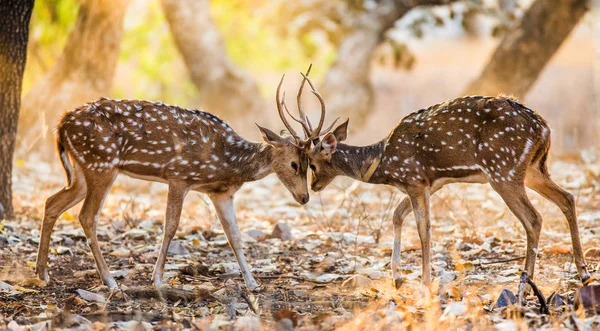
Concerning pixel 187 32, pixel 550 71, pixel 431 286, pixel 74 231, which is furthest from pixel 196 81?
pixel 550 71

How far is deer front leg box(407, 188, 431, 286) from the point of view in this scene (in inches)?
280

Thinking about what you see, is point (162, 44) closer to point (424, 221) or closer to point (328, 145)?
point (328, 145)

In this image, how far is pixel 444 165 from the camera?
728 centimetres

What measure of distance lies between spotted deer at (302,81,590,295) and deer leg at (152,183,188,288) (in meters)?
1.62

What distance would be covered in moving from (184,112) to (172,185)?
808mm

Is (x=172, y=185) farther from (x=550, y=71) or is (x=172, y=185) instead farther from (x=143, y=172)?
(x=550, y=71)

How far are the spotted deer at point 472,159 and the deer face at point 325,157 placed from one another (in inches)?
3.4

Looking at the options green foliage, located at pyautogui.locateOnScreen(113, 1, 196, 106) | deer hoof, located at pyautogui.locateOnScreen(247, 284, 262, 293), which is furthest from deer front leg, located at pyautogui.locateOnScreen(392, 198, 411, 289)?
green foliage, located at pyautogui.locateOnScreen(113, 1, 196, 106)

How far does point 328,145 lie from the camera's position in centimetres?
801

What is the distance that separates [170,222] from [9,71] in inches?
116

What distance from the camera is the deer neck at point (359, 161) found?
7.87 metres

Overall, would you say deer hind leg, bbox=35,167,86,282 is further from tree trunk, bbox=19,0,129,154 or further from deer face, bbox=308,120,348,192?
tree trunk, bbox=19,0,129,154

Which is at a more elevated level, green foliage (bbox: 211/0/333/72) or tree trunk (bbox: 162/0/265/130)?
green foliage (bbox: 211/0/333/72)

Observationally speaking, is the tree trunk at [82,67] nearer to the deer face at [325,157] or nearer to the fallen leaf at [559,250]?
the deer face at [325,157]
